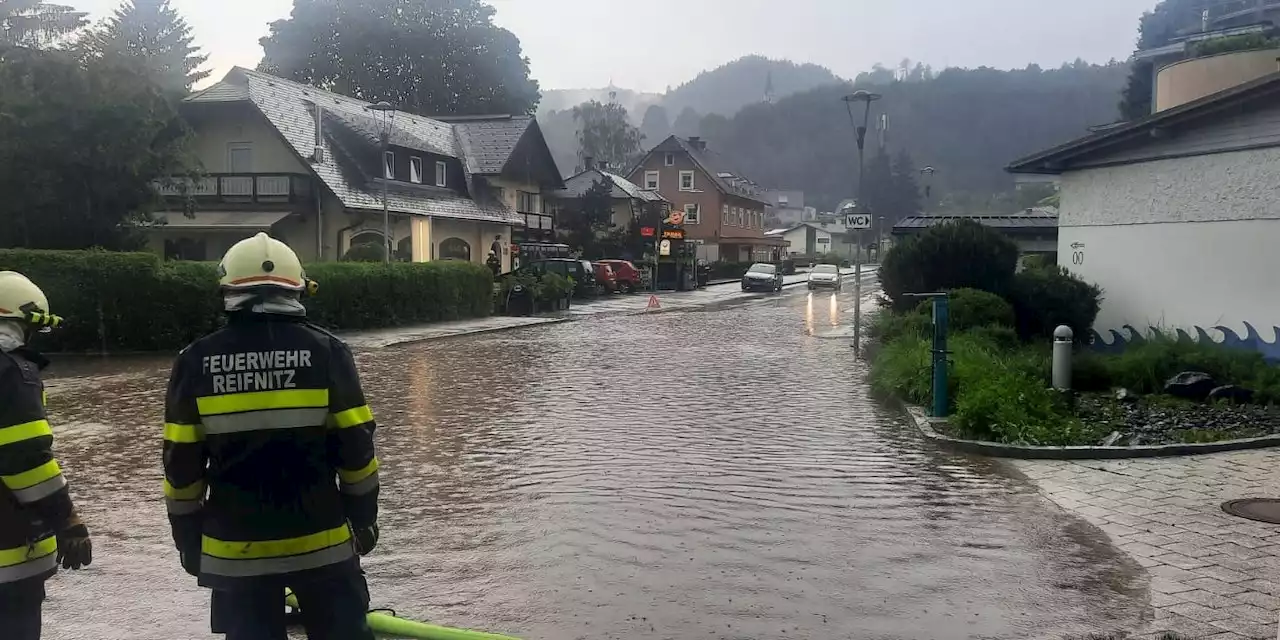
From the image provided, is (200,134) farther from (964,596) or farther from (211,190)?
(964,596)

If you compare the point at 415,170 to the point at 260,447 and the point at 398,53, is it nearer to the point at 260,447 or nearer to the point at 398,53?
the point at 398,53

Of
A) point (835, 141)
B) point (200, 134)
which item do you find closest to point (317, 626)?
point (200, 134)

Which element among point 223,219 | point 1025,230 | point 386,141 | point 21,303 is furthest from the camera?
point 386,141

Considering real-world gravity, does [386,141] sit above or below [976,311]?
above

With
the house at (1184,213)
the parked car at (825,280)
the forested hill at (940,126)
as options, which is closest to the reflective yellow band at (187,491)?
the house at (1184,213)

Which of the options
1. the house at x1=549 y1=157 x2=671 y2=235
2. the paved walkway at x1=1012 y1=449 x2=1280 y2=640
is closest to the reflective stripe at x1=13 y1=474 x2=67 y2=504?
the paved walkway at x1=1012 y1=449 x2=1280 y2=640

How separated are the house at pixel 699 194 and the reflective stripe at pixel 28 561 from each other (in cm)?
6981

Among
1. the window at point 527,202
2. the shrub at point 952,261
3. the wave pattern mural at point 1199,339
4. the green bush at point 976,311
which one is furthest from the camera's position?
the window at point 527,202

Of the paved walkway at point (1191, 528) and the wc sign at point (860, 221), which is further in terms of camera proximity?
the wc sign at point (860, 221)

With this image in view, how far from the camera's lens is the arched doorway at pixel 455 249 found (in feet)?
128

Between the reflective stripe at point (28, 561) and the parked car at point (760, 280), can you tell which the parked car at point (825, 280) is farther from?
the reflective stripe at point (28, 561)

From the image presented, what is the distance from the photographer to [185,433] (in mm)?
3188

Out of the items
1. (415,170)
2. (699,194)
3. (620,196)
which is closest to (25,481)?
(415,170)

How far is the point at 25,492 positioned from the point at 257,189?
30.5 meters
